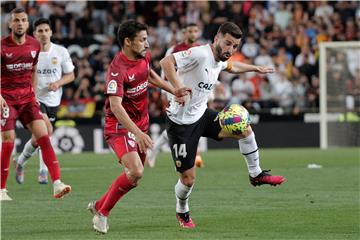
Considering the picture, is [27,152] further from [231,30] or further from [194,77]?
[231,30]

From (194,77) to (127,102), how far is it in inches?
35.2

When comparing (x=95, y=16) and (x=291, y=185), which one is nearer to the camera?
(x=291, y=185)

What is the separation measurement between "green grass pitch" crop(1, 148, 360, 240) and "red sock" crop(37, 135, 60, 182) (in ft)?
1.52

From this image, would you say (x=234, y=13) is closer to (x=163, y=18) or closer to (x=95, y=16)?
(x=163, y=18)

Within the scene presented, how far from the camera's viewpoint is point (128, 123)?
925 cm

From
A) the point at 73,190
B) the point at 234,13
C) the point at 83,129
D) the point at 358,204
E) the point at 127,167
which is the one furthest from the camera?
the point at 234,13

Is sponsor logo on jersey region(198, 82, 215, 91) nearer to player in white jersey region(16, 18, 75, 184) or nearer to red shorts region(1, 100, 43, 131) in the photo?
red shorts region(1, 100, 43, 131)

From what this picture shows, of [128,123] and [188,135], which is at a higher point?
[128,123]

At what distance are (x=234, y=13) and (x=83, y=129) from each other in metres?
5.99

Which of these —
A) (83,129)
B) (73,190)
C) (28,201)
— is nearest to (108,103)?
(28,201)

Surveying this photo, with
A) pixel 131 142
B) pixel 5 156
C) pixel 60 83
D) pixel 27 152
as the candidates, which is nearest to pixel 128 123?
pixel 131 142

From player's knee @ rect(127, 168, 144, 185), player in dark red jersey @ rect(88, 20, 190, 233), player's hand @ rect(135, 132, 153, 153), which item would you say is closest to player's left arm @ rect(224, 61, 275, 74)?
player in dark red jersey @ rect(88, 20, 190, 233)

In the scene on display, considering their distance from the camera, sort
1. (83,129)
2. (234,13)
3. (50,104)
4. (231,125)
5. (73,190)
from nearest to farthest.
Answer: (231,125)
(73,190)
(50,104)
(83,129)
(234,13)

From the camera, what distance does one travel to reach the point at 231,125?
1036 cm
